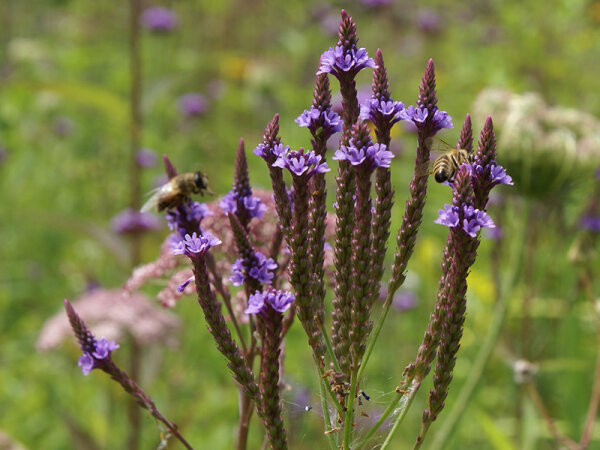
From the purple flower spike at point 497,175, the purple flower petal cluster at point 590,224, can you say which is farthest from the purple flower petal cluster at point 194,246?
the purple flower petal cluster at point 590,224

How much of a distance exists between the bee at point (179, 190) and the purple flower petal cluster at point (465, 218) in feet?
2.70

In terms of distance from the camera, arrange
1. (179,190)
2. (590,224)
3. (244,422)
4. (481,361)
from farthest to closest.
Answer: (590,224)
(481,361)
(179,190)
(244,422)

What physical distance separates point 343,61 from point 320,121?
14 cm

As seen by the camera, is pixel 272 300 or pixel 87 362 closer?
pixel 272 300

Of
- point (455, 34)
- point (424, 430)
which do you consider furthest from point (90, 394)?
point (455, 34)

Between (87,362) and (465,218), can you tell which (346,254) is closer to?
(465,218)

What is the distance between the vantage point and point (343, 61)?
4.79ft

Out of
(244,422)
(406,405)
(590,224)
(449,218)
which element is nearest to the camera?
(449,218)

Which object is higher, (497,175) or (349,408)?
(497,175)

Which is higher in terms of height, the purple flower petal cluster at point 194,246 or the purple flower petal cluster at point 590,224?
the purple flower petal cluster at point 590,224

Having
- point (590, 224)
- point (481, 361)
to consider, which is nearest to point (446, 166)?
point (481, 361)

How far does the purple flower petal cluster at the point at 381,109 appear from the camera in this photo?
1462mm

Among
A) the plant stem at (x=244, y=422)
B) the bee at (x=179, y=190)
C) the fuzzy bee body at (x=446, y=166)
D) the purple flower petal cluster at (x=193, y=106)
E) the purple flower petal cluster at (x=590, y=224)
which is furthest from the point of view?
the purple flower petal cluster at (x=193, y=106)

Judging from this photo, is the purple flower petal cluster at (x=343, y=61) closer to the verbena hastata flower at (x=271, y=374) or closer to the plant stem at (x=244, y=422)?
the verbena hastata flower at (x=271, y=374)
